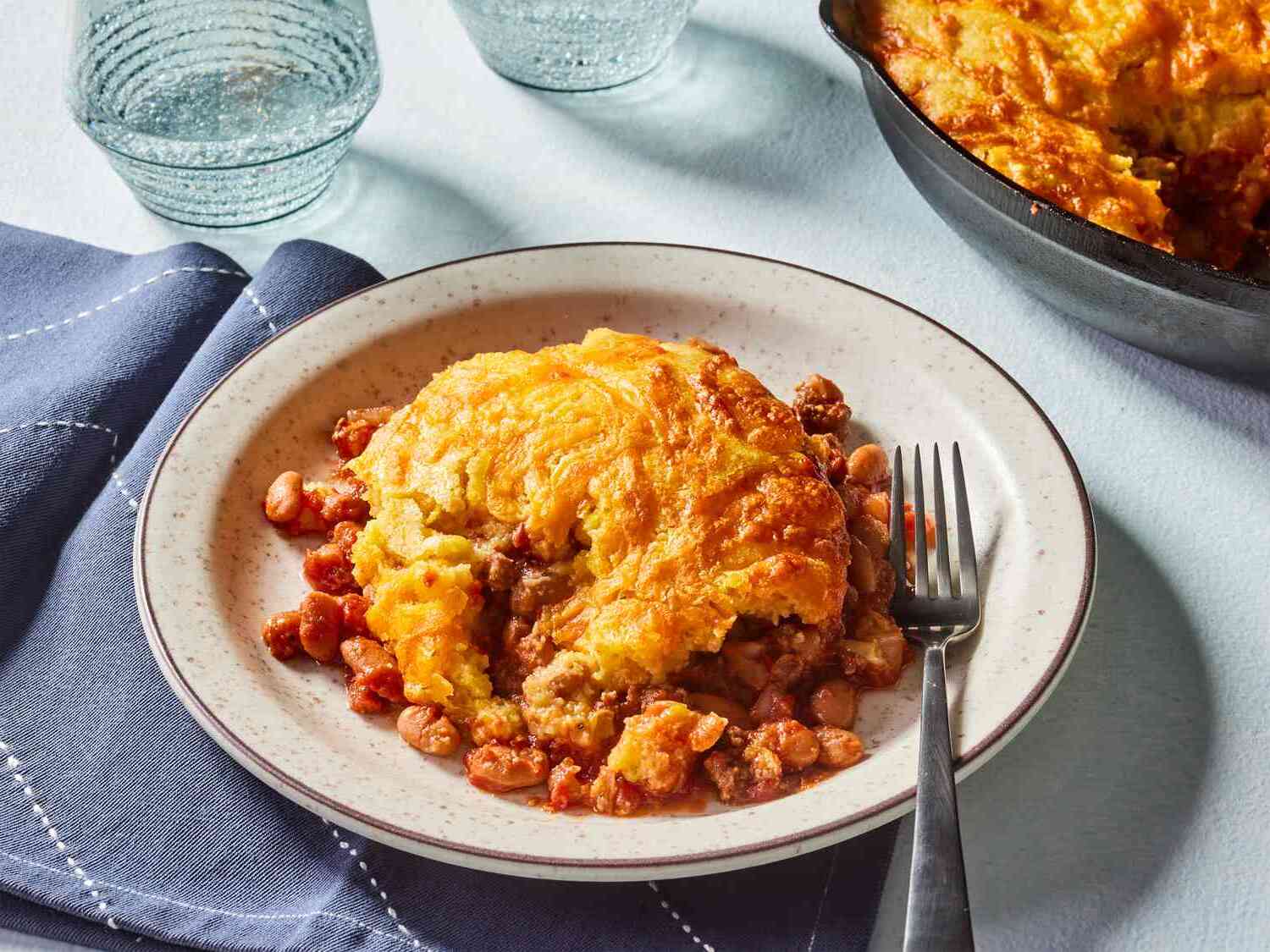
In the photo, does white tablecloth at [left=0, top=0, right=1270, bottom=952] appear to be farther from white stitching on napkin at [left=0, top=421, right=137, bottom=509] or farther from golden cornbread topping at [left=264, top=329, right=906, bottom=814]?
white stitching on napkin at [left=0, top=421, right=137, bottom=509]

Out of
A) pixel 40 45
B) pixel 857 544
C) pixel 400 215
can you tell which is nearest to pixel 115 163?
pixel 400 215

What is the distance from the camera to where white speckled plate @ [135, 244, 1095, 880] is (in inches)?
89.7

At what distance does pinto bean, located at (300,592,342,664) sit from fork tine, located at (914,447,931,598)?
1104 millimetres

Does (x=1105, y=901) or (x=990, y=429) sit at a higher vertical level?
(x=990, y=429)

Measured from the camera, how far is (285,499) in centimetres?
292

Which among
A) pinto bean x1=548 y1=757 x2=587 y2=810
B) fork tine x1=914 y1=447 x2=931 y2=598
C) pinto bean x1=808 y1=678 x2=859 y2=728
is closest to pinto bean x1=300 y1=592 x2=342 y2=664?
pinto bean x1=548 y1=757 x2=587 y2=810

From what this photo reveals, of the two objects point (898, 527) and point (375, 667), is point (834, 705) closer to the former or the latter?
point (898, 527)

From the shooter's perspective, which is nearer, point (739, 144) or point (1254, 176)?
point (1254, 176)

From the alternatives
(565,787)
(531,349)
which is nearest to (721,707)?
(565,787)

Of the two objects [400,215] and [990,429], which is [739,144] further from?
[990,429]

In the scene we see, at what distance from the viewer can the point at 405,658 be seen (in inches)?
102

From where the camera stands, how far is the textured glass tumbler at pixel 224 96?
12.8 ft

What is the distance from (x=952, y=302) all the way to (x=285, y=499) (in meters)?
1.93

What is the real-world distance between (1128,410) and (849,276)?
0.86 m
